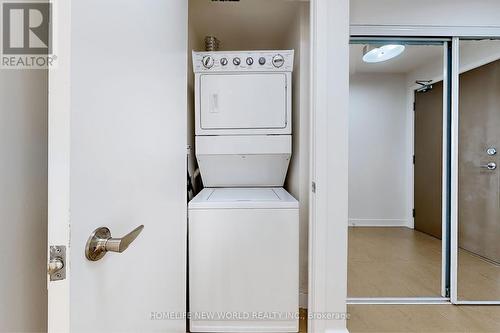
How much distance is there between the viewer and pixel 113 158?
67 centimetres

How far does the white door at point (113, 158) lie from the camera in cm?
51

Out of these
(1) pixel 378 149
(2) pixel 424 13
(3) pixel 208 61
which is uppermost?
(2) pixel 424 13

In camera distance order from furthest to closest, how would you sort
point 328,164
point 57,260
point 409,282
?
point 409,282 < point 328,164 < point 57,260

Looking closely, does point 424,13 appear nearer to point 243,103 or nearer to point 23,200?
point 243,103

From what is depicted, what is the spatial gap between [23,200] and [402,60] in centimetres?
264

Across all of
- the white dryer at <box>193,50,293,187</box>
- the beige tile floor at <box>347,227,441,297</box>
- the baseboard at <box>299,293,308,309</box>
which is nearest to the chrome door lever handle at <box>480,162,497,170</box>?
the beige tile floor at <box>347,227,441,297</box>

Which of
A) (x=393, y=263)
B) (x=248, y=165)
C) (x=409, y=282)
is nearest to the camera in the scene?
(x=248, y=165)

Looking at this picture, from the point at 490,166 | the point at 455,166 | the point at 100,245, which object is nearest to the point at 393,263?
the point at 455,166

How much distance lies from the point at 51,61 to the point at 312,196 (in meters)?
1.39

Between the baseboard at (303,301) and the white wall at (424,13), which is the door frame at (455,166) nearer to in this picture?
the white wall at (424,13)

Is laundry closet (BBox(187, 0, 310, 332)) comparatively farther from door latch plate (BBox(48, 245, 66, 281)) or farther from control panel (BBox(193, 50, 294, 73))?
door latch plate (BBox(48, 245, 66, 281))

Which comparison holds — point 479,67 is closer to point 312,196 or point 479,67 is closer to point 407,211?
point 407,211

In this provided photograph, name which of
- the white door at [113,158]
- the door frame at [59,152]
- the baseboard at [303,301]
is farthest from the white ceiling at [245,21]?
the baseboard at [303,301]

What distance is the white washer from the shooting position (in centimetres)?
158
